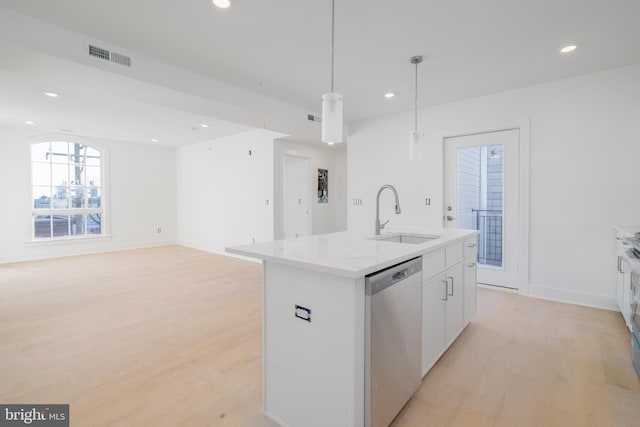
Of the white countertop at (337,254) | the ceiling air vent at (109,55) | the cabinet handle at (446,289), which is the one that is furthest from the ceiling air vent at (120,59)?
the cabinet handle at (446,289)

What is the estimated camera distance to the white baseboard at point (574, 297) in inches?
121

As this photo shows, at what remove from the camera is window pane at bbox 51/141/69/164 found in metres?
6.01

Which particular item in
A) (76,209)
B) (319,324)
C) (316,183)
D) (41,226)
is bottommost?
(319,324)

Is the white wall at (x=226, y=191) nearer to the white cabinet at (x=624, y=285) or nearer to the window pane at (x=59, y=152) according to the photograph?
the window pane at (x=59, y=152)

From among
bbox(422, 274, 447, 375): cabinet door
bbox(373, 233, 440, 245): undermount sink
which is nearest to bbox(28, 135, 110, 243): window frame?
bbox(373, 233, 440, 245): undermount sink

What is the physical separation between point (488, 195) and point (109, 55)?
4.39m

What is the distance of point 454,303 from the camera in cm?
224

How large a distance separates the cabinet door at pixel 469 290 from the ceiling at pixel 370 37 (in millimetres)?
1912

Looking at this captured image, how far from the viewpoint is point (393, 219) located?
477 cm

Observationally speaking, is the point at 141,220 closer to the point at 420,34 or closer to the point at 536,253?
the point at 420,34

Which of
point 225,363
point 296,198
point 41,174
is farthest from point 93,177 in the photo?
point 225,363

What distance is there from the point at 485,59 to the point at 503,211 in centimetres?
188

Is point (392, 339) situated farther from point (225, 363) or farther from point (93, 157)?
point (93, 157)

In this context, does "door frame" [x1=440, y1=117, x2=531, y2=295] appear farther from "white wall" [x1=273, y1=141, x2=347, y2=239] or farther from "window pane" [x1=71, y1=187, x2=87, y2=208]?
"window pane" [x1=71, y1=187, x2=87, y2=208]
